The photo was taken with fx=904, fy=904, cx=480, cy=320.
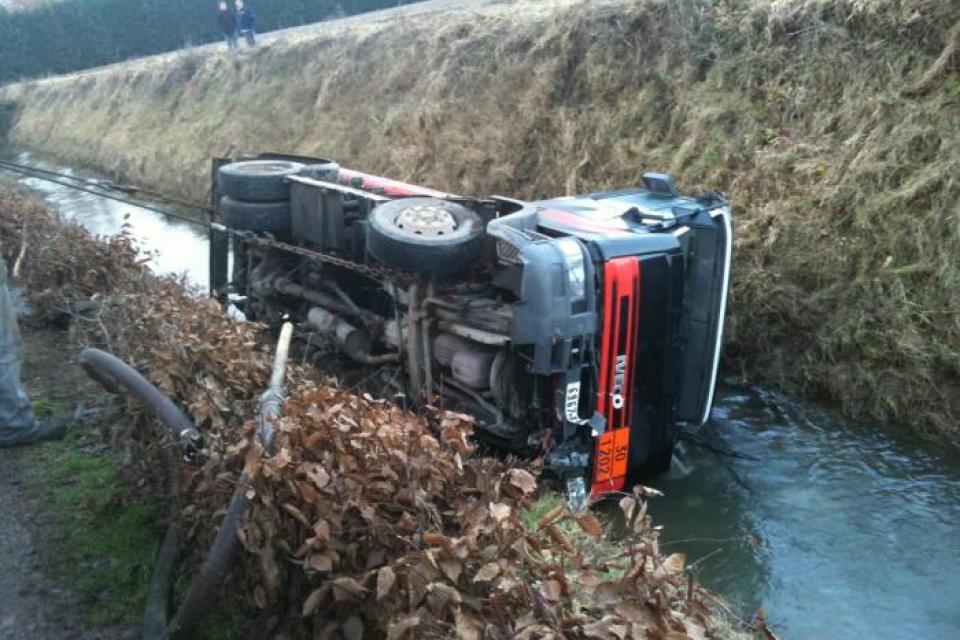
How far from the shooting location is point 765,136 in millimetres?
9266

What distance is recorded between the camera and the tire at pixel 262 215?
296 inches

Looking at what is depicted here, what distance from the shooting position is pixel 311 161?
8438mm

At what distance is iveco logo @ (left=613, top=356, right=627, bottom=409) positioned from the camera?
5309 millimetres


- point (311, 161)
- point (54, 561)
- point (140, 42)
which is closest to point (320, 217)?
point (311, 161)

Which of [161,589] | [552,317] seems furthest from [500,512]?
[552,317]

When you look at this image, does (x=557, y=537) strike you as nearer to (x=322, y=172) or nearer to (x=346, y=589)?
(x=346, y=589)

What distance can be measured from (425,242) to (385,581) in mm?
3316

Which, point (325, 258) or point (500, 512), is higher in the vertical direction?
point (500, 512)

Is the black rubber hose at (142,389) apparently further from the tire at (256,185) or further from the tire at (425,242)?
the tire at (256,185)

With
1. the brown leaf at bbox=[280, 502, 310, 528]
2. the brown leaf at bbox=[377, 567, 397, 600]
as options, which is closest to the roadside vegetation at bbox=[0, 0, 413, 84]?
the brown leaf at bbox=[280, 502, 310, 528]

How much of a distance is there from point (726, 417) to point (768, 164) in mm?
2819

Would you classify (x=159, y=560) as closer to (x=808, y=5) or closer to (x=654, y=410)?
(x=654, y=410)

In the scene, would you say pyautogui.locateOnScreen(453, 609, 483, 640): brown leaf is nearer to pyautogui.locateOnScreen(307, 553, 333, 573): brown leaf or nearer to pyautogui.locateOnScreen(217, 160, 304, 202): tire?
pyautogui.locateOnScreen(307, 553, 333, 573): brown leaf

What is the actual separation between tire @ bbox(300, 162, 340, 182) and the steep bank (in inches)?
150
